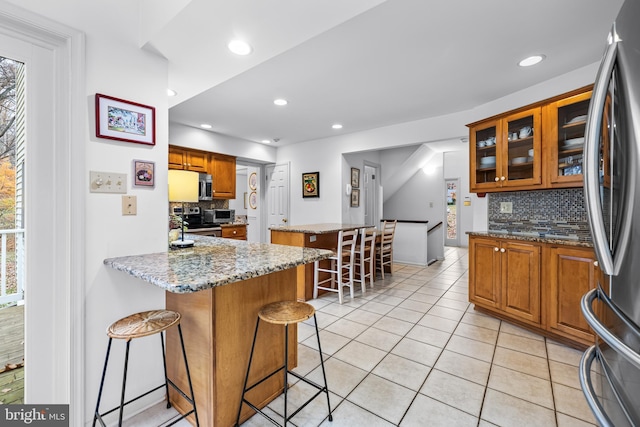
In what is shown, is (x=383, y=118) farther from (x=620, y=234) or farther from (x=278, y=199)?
(x=620, y=234)

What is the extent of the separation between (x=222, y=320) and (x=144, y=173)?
1.00 metres

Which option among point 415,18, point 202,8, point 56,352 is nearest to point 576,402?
point 415,18

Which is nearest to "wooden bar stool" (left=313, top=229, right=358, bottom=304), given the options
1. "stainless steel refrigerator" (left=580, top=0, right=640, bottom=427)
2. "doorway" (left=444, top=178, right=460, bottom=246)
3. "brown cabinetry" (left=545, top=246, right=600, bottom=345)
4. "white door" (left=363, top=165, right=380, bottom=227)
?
"brown cabinetry" (left=545, top=246, right=600, bottom=345)

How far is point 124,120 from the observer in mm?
1602

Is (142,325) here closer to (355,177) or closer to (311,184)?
(311,184)

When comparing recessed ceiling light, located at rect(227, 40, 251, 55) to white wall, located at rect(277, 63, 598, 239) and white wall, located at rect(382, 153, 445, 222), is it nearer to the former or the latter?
white wall, located at rect(277, 63, 598, 239)

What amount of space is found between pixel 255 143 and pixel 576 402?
17.3 ft

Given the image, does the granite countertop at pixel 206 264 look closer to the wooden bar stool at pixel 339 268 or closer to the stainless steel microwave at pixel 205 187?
the wooden bar stool at pixel 339 268

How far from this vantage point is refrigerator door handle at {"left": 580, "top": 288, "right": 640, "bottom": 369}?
626 mm

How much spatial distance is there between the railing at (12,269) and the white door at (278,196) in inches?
170

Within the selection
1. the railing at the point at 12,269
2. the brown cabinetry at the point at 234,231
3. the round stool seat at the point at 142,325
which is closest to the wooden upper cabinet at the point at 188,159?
the brown cabinetry at the point at 234,231

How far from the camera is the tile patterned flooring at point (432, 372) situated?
157 cm

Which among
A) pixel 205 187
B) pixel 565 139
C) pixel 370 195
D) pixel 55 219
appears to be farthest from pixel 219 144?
pixel 565 139

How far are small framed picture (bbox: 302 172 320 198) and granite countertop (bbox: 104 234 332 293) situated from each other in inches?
134
